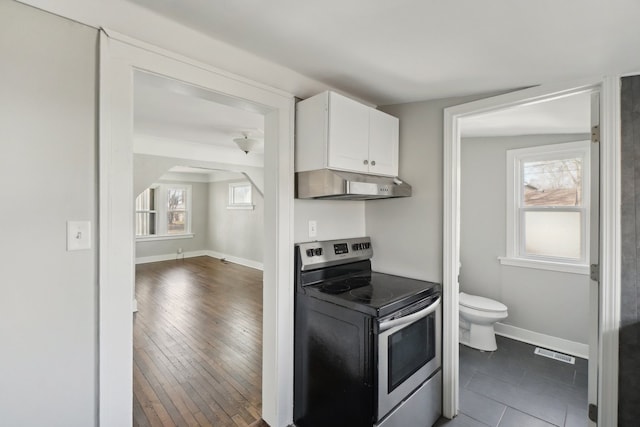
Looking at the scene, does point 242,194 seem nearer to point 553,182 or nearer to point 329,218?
point 329,218

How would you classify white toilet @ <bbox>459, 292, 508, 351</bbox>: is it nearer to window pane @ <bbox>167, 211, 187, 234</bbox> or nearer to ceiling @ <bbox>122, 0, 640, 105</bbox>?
ceiling @ <bbox>122, 0, 640, 105</bbox>

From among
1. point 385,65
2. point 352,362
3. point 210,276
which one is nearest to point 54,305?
point 352,362

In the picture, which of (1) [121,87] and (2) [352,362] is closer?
(1) [121,87]

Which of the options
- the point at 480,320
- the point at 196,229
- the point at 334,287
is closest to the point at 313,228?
the point at 334,287

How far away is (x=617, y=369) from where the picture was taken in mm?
1549

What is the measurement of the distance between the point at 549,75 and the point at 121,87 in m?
2.15

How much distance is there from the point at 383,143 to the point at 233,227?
6040 millimetres

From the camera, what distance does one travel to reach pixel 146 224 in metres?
7.38

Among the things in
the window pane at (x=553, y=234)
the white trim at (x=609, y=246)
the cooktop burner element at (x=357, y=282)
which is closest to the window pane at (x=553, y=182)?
the window pane at (x=553, y=234)

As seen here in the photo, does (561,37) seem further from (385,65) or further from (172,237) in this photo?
(172,237)

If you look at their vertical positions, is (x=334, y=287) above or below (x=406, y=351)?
above

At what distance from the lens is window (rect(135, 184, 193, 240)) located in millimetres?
7328

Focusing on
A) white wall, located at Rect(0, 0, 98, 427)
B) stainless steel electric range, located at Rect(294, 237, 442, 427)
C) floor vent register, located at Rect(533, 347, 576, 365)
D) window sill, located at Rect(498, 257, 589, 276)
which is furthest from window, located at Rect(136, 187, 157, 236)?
floor vent register, located at Rect(533, 347, 576, 365)

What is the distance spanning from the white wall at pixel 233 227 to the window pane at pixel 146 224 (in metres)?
1.37
